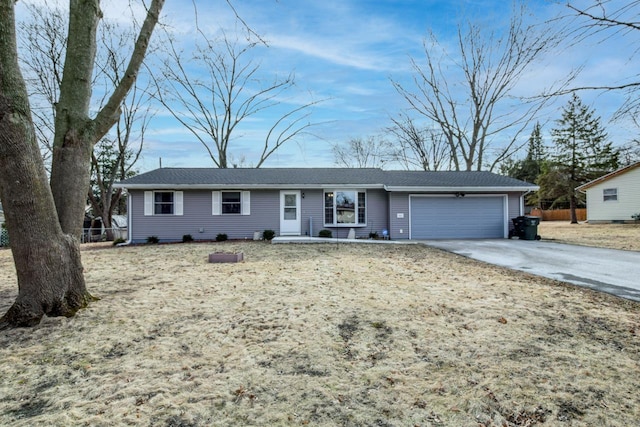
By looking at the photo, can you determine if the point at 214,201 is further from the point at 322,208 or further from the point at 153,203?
the point at 322,208

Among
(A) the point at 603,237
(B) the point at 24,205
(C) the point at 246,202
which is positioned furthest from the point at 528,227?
(B) the point at 24,205

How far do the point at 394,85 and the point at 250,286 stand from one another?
22.5 metres

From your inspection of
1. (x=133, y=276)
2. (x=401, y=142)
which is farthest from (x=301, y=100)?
(x=133, y=276)

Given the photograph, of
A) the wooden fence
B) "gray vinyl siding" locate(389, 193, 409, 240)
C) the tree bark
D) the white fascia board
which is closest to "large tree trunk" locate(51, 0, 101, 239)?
the tree bark

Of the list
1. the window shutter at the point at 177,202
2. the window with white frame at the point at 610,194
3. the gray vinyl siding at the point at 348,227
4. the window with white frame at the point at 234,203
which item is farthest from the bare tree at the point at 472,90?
the window shutter at the point at 177,202

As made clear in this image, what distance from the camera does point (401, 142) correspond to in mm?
29016

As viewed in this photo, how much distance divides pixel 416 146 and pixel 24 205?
28650 millimetres

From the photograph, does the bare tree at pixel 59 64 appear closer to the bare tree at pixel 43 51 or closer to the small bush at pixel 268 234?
the bare tree at pixel 43 51

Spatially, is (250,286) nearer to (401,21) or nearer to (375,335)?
(375,335)

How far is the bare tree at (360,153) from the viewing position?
31.7 m

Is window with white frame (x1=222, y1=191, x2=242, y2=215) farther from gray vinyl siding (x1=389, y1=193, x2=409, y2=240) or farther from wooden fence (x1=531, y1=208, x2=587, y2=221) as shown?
wooden fence (x1=531, y1=208, x2=587, y2=221)

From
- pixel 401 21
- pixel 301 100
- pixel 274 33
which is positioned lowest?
pixel 274 33

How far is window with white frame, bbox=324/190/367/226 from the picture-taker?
571 inches

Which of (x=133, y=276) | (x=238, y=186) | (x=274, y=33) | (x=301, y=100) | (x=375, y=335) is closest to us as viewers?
(x=375, y=335)
